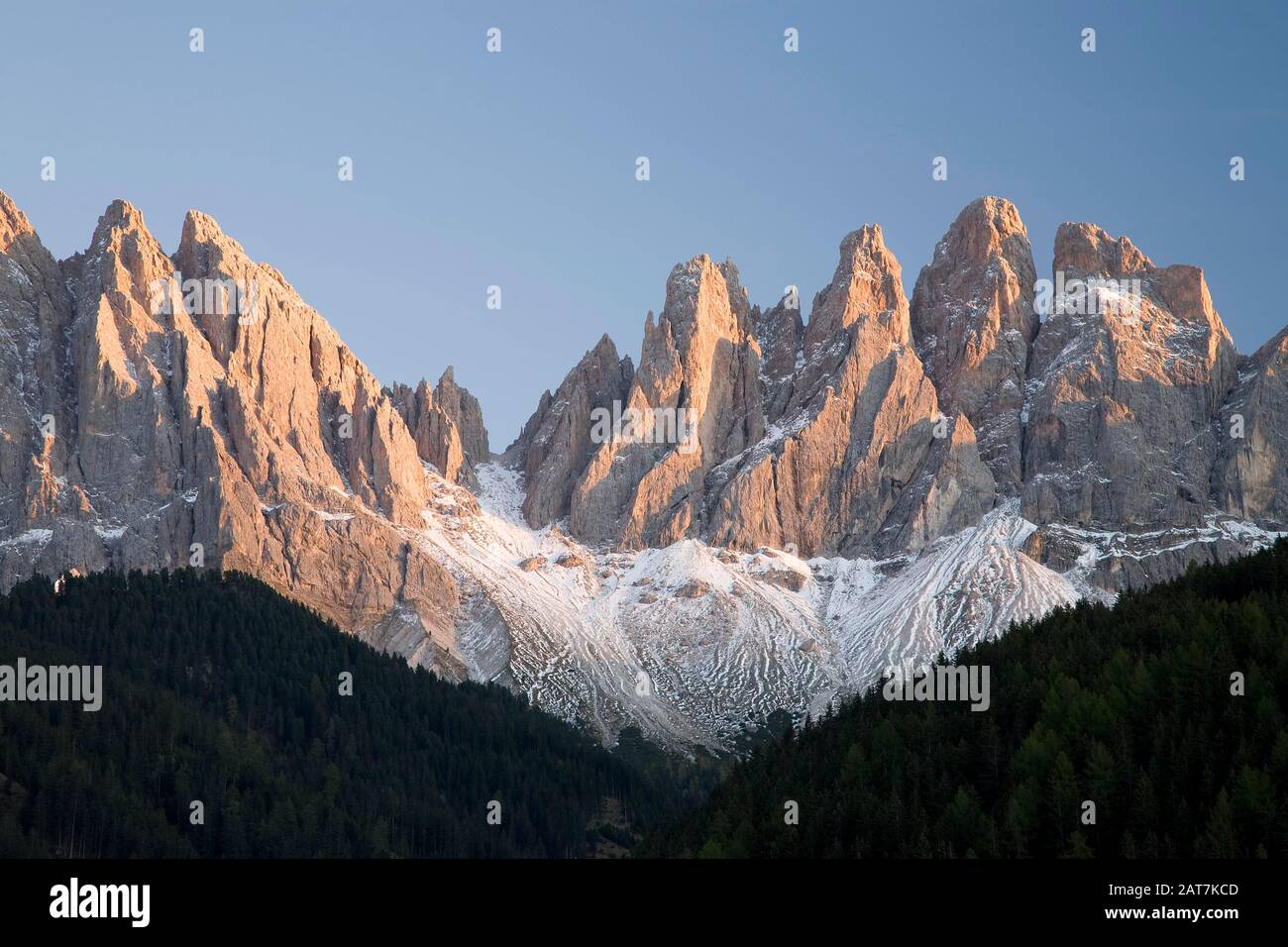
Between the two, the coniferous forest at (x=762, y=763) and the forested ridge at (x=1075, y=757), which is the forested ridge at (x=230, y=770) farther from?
the forested ridge at (x=1075, y=757)

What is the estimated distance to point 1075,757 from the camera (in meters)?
112

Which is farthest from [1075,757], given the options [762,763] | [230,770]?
[230,770]

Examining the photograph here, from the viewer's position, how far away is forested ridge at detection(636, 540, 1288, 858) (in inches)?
3932

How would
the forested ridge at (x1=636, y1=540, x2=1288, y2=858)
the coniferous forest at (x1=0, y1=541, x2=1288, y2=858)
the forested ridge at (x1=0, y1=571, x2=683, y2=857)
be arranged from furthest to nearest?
the forested ridge at (x1=0, y1=571, x2=683, y2=857), the coniferous forest at (x1=0, y1=541, x2=1288, y2=858), the forested ridge at (x1=636, y1=540, x2=1288, y2=858)

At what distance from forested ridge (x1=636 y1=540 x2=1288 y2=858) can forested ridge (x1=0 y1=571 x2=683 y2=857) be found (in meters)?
41.5

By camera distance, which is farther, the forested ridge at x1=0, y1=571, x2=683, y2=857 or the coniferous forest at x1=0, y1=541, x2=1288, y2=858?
the forested ridge at x1=0, y1=571, x2=683, y2=857

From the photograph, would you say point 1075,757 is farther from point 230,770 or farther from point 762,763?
point 230,770

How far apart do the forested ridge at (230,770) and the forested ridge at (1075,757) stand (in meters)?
41.5

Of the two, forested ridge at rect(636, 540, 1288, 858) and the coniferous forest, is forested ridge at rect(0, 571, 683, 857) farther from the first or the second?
forested ridge at rect(636, 540, 1288, 858)

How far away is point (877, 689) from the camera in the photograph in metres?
150

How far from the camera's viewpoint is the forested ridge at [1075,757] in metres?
99.9

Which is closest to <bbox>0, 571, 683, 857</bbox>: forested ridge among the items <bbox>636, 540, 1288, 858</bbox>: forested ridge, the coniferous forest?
the coniferous forest

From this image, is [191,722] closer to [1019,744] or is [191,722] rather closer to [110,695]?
[110,695]
